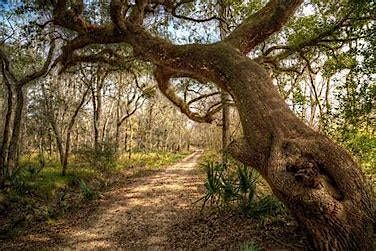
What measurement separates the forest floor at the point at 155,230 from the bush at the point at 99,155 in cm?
466

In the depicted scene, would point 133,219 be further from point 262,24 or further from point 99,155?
point 99,155

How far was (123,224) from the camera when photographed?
8180 millimetres

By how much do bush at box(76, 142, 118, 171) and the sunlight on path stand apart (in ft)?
9.50

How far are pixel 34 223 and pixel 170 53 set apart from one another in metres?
6.12

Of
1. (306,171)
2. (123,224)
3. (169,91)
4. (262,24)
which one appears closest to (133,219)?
(123,224)

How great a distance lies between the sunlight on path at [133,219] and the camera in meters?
6.94

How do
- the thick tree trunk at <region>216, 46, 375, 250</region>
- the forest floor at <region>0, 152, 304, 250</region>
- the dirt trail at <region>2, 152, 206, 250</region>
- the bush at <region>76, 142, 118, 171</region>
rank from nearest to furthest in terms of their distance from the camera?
the thick tree trunk at <region>216, 46, 375, 250</region>
the forest floor at <region>0, 152, 304, 250</region>
the dirt trail at <region>2, 152, 206, 250</region>
the bush at <region>76, 142, 118, 171</region>

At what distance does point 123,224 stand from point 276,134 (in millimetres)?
5120

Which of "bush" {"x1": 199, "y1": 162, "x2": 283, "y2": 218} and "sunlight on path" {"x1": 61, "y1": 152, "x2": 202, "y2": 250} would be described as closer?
"bush" {"x1": 199, "y1": 162, "x2": 283, "y2": 218}

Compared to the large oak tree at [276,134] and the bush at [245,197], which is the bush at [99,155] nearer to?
the large oak tree at [276,134]

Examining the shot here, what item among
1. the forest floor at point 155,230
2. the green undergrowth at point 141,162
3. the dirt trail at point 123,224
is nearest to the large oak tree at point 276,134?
the forest floor at point 155,230

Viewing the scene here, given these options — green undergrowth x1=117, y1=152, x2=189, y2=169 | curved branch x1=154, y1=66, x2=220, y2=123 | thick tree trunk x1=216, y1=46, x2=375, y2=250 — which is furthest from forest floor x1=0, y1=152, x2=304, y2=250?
green undergrowth x1=117, y1=152, x2=189, y2=169

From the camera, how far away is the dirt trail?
6938 millimetres

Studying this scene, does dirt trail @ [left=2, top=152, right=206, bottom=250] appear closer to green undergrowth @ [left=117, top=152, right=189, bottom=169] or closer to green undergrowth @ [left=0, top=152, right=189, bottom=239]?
green undergrowth @ [left=0, top=152, right=189, bottom=239]
